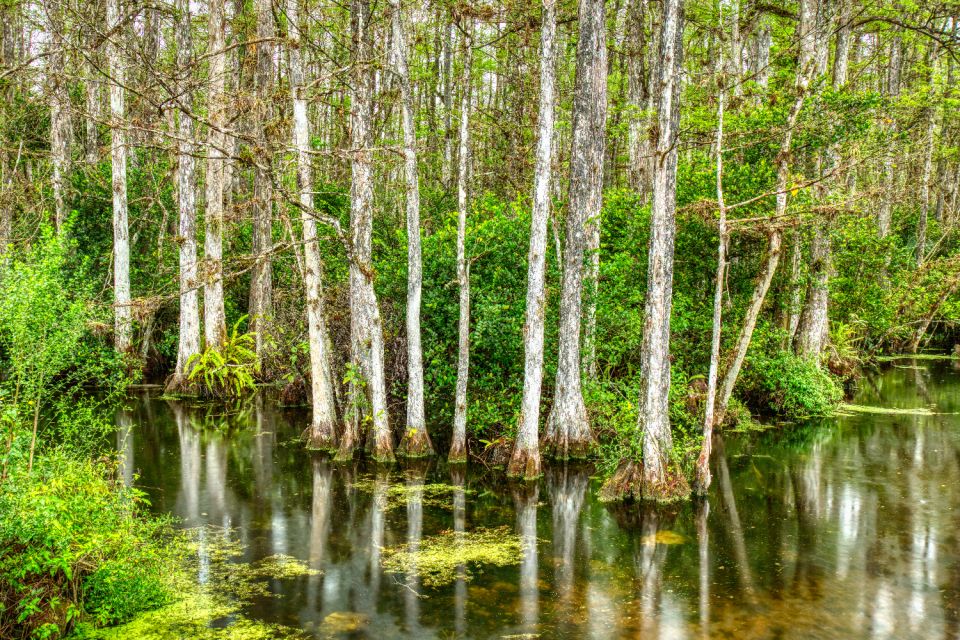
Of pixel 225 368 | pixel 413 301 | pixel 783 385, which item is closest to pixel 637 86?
pixel 783 385

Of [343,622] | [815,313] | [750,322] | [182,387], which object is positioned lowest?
[343,622]

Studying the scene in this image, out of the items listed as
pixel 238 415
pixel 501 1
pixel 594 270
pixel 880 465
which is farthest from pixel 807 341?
pixel 238 415

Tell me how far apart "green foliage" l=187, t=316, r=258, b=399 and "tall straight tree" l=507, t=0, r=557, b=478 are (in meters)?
10.1

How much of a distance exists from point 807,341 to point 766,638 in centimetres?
1400

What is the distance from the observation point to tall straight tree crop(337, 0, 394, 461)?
45.0 feet

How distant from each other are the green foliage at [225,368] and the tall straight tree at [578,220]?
9915 mm

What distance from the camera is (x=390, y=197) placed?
78.4ft

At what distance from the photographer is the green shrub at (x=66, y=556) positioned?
20.4ft

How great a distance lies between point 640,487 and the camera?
452 inches

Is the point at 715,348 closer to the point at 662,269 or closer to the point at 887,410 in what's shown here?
the point at 662,269

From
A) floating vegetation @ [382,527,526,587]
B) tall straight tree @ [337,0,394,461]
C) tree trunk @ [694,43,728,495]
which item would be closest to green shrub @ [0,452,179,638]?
floating vegetation @ [382,527,526,587]

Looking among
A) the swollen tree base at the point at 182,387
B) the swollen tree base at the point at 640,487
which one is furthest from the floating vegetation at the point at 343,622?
the swollen tree base at the point at 182,387

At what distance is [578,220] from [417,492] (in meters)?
5.62

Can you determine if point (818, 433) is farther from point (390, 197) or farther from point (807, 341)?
point (390, 197)
